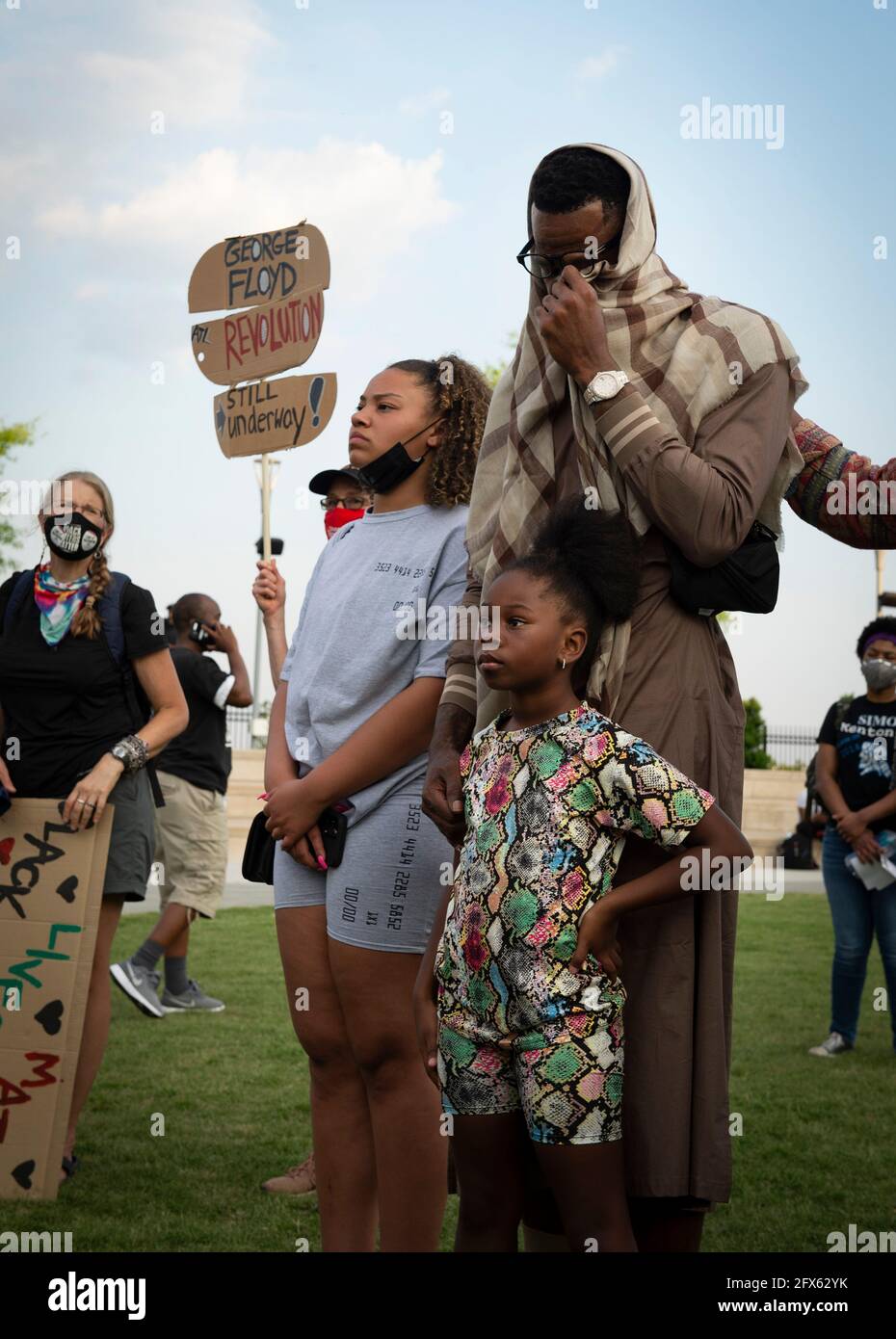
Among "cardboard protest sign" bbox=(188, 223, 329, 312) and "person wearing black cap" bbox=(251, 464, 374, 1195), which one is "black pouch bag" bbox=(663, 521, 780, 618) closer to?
"person wearing black cap" bbox=(251, 464, 374, 1195)

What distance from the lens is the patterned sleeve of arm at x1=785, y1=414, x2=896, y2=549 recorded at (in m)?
2.70

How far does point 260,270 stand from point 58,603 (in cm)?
136

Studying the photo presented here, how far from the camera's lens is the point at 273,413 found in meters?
4.75

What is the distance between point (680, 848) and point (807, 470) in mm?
870

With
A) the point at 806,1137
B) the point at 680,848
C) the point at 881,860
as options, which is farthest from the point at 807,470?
the point at 881,860

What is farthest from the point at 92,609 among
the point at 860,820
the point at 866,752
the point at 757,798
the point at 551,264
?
the point at 757,798

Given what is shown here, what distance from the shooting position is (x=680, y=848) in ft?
7.72

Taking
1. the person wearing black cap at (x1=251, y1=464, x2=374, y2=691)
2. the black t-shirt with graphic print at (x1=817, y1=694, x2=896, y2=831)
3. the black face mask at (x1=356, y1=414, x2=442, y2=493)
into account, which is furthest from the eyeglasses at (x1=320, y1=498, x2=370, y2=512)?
the black t-shirt with graphic print at (x1=817, y1=694, x2=896, y2=831)

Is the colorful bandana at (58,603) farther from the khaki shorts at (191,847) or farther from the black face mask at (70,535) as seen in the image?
the khaki shorts at (191,847)

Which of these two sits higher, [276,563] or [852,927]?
[276,563]

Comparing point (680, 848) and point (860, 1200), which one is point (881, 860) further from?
point (680, 848)

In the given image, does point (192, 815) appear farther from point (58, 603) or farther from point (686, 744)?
point (686, 744)

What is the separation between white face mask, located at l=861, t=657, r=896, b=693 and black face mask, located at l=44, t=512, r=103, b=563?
4479 millimetres

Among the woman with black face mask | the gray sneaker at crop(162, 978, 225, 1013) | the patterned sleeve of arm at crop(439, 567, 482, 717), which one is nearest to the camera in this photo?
the patterned sleeve of arm at crop(439, 567, 482, 717)
